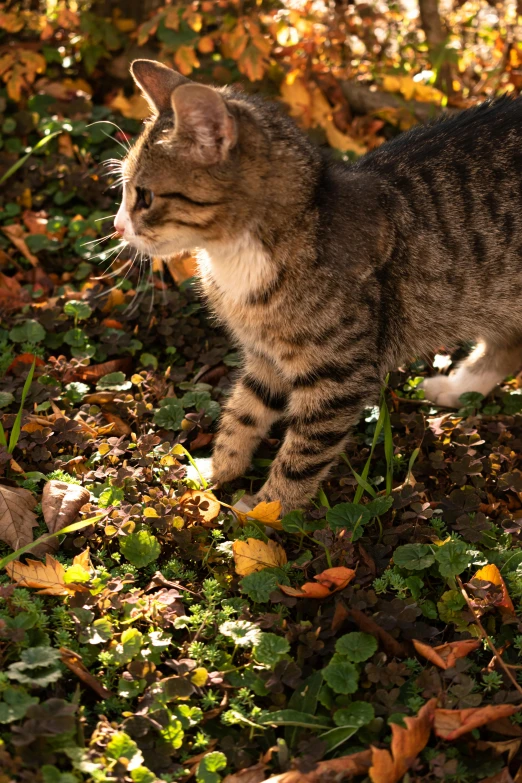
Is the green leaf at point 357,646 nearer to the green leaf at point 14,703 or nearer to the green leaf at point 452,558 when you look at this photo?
the green leaf at point 452,558

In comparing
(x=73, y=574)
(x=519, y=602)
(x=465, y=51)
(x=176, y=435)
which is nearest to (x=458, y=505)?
(x=519, y=602)

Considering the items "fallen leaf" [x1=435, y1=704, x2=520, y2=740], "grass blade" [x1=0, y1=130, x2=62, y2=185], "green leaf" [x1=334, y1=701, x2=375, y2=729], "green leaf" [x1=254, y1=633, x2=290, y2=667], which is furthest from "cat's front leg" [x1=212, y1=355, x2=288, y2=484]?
"grass blade" [x1=0, y1=130, x2=62, y2=185]

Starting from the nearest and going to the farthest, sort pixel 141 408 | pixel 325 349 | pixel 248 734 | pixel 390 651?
pixel 248 734 < pixel 390 651 < pixel 325 349 < pixel 141 408

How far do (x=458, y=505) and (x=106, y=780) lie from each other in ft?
5.44

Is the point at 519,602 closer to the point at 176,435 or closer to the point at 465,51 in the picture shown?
the point at 176,435

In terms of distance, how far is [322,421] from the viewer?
124 inches

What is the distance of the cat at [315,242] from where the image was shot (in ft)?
9.61

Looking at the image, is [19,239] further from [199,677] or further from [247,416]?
[199,677]

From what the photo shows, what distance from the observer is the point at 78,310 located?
4.03m

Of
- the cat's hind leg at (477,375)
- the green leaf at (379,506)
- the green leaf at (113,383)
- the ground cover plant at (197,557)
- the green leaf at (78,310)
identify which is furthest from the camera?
the green leaf at (78,310)

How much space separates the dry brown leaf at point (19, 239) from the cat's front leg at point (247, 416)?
1617 mm

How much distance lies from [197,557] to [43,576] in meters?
0.53

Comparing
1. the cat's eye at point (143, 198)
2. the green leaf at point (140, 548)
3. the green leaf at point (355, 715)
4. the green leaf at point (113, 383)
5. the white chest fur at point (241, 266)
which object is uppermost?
the cat's eye at point (143, 198)

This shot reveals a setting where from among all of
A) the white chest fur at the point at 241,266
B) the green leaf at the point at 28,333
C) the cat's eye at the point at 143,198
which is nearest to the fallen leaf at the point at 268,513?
the white chest fur at the point at 241,266
